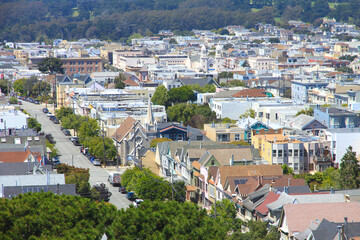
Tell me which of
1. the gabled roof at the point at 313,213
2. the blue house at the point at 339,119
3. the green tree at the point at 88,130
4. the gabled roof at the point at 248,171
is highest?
the gabled roof at the point at 313,213

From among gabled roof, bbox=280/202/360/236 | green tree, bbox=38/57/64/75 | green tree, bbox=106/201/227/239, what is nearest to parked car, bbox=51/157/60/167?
gabled roof, bbox=280/202/360/236

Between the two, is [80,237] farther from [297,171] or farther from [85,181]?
[297,171]

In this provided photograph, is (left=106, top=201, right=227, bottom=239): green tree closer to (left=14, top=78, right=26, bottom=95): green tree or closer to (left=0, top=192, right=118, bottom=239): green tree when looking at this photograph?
(left=0, top=192, right=118, bottom=239): green tree

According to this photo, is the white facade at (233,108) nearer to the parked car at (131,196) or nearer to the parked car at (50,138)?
the parked car at (50,138)

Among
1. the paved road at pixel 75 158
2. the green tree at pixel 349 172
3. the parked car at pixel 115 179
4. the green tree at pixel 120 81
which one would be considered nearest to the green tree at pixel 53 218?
the paved road at pixel 75 158

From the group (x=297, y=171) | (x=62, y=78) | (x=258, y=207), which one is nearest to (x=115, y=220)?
(x=258, y=207)
